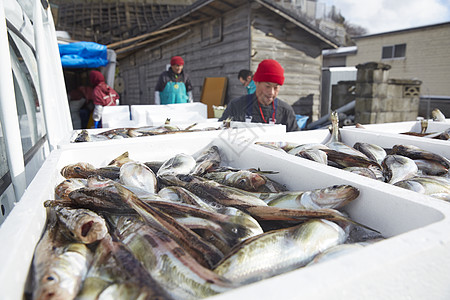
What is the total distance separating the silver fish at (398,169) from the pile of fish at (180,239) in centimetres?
70

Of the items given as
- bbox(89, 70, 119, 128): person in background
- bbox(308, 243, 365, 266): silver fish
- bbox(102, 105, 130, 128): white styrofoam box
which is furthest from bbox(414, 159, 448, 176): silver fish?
bbox(89, 70, 119, 128): person in background

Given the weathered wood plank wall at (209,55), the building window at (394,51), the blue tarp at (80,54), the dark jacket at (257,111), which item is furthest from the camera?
the building window at (394,51)

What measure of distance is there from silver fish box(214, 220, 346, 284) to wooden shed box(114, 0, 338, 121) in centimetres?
785

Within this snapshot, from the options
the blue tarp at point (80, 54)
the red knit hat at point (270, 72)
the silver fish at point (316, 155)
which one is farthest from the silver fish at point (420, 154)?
the blue tarp at point (80, 54)

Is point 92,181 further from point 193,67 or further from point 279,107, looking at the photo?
point 193,67

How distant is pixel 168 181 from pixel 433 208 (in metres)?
1.33

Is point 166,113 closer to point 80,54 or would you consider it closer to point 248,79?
point 248,79

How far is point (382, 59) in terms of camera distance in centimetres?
1939

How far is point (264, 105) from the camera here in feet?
14.1

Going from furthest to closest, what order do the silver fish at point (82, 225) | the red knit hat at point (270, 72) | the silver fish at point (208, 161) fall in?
the red knit hat at point (270, 72) < the silver fish at point (208, 161) < the silver fish at point (82, 225)

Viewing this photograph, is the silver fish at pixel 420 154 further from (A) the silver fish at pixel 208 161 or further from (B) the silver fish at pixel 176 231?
(B) the silver fish at pixel 176 231

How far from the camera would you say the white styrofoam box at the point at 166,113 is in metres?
5.12

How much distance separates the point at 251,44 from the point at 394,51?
14932mm

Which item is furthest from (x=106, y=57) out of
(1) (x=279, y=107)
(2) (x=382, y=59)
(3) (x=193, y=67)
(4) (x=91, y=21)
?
(4) (x=91, y=21)
